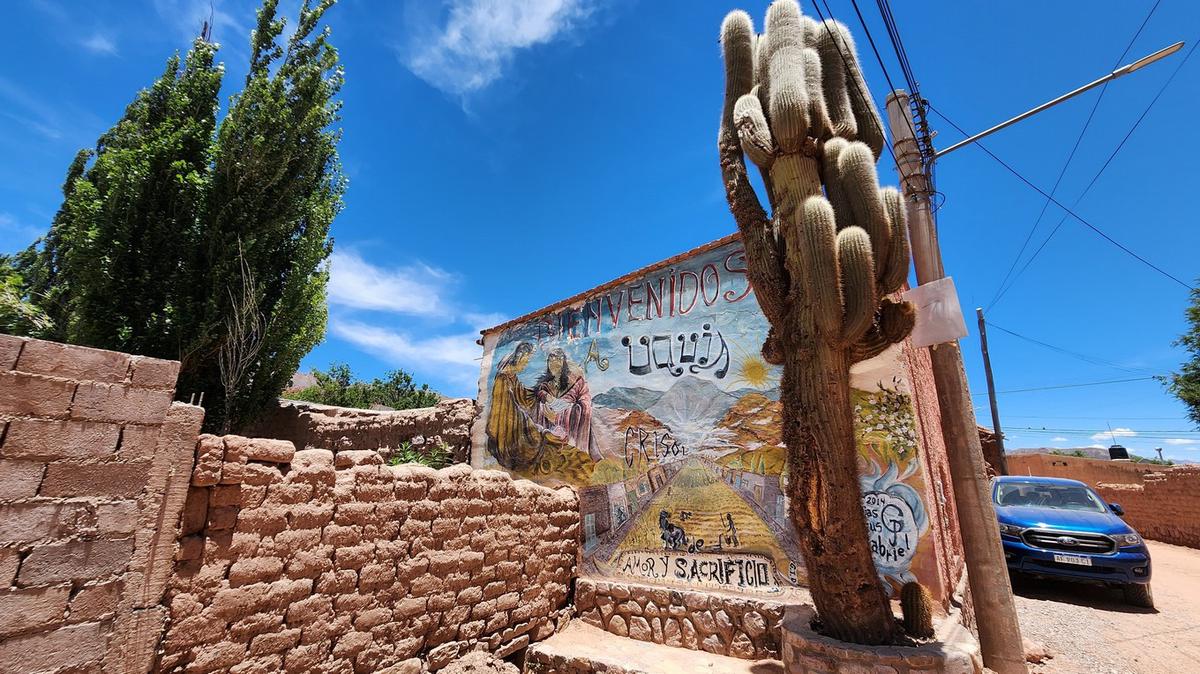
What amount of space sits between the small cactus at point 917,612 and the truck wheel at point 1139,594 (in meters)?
6.04

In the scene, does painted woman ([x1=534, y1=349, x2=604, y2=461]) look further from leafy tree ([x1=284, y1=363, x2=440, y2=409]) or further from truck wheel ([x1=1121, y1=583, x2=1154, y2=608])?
leafy tree ([x1=284, y1=363, x2=440, y2=409])

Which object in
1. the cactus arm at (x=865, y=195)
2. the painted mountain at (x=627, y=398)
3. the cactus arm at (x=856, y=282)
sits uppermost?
the cactus arm at (x=865, y=195)

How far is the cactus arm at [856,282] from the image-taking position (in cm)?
332

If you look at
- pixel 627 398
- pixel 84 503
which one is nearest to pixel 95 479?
pixel 84 503

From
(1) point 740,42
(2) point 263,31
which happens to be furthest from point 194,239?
(1) point 740,42

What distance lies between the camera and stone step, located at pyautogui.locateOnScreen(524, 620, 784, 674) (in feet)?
16.3

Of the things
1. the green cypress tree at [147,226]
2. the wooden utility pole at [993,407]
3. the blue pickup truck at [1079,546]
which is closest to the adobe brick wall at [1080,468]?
→ the wooden utility pole at [993,407]

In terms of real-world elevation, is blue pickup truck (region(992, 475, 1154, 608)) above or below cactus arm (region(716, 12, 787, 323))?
below

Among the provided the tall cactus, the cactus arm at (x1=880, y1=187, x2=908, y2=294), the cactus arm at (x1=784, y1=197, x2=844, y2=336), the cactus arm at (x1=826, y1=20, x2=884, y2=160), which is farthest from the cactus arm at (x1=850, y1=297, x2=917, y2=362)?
the cactus arm at (x1=826, y1=20, x2=884, y2=160)

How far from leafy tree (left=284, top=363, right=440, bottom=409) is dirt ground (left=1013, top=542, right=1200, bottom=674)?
24.0m

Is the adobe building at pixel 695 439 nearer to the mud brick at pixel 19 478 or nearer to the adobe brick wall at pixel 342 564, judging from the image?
the adobe brick wall at pixel 342 564

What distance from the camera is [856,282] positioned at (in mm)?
3369

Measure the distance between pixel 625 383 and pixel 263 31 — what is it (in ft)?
44.3

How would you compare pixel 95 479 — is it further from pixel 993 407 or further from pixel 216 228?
pixel 993 407
